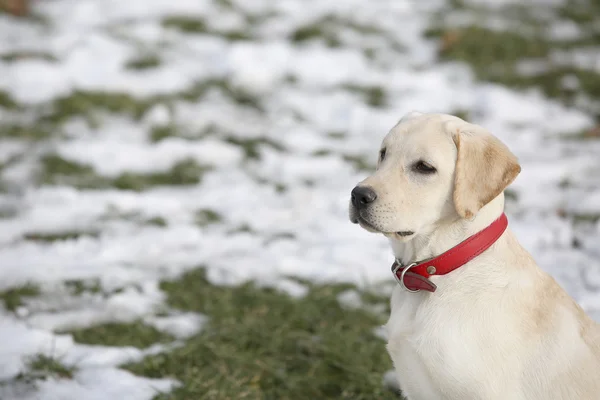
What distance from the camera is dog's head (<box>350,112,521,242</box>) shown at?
2516 millimetres

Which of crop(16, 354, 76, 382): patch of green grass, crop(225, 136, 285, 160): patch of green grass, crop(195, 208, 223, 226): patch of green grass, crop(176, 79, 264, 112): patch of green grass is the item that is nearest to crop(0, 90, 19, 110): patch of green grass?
crop(176, 79, 264, 112): patch of green grass

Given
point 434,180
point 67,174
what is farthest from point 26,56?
point 434,180

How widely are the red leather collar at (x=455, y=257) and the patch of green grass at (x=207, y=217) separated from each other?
9.28 feet

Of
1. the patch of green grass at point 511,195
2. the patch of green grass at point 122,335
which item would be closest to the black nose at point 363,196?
the patch of green grass at point 122,335

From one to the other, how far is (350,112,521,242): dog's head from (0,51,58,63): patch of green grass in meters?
6.08

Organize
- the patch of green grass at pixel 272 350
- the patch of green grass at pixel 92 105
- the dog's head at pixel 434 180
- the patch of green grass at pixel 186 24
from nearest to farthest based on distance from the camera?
the dog's head at pixel 434 180 → the patch of green grass at pixel 272 350 → the patch of green grass at pixel 92 105 → the patch of green grass at pixel 186 24

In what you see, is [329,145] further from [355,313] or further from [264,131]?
[355,313]

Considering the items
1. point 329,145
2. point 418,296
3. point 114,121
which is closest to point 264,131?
point 329,145

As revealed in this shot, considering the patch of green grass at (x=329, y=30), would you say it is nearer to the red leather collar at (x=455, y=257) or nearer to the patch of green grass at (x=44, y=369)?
the patch of green grass at (x=44, y=369)

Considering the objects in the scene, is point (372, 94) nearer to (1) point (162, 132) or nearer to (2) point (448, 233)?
(1) point (162, 132)

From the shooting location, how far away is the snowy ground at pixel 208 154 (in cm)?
416

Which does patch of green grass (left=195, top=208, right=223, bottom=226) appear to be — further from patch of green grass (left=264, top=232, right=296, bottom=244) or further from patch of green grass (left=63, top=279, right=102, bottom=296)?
patch of green grass (left=63, top=279, right=102, bottom=296)

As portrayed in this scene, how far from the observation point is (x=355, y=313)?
4.07 meters

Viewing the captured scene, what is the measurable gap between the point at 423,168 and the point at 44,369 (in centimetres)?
205
